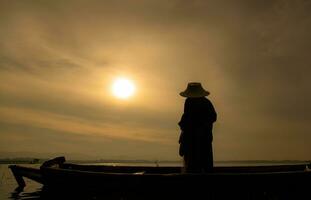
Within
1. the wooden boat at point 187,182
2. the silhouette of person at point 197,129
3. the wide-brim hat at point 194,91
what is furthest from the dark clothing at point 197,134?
the wooden boat at point 187,182

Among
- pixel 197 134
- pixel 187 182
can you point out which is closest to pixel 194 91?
pixel 197 134

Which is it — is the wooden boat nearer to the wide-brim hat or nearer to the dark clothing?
the dark clothing

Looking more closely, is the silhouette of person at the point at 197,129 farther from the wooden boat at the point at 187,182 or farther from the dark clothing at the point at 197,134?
the wooden boat at the point at 187,182

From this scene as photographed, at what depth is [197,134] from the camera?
10.3 m

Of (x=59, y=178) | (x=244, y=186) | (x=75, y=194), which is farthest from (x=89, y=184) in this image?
(x=244, y=186)

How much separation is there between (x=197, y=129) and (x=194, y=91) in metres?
1.14

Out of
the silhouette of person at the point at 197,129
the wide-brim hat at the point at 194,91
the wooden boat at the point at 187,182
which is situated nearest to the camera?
the wooden boat at the point at 187,182

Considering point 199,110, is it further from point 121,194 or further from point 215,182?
point 121,194

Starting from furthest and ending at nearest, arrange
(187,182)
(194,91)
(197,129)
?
(197,129) < (194,91) < (187,182)

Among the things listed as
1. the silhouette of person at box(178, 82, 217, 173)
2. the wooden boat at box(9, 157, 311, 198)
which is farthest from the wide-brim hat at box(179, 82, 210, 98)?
the wooden boat at box(9, 157, 311, 198)

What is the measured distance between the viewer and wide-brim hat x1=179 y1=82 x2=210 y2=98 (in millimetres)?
10018

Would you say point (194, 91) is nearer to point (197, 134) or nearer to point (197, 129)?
point (197, 129)

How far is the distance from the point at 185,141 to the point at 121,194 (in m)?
2.47

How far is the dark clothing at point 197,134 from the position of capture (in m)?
10.1
